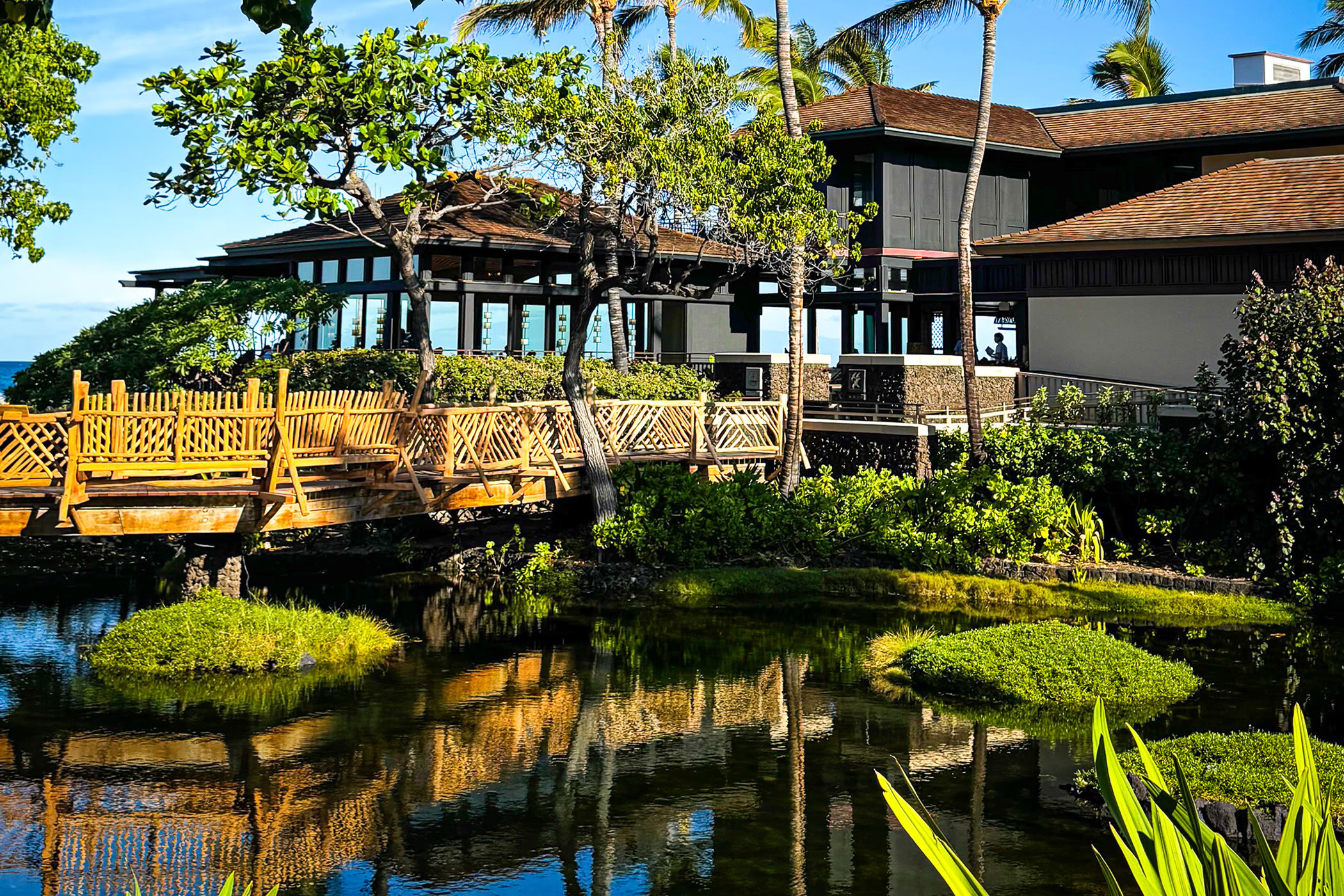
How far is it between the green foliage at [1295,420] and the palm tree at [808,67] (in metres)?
24.3

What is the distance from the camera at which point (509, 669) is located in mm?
17750

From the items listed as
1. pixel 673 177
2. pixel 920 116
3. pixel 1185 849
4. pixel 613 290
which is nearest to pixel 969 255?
pixel 673 177

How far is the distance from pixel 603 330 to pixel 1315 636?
2241 cm

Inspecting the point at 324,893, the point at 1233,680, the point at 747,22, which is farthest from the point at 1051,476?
the point at 747,22

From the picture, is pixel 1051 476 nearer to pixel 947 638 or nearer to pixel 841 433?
pixel 841 433

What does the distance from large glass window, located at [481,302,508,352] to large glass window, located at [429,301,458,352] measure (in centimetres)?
75

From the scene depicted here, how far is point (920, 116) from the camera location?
3819 centimetres

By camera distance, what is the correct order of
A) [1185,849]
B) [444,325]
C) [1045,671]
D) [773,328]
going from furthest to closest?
[773,328]
[444,325]
[1045,671]
[1185,849]

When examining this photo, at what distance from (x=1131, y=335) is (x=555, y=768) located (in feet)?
66.7

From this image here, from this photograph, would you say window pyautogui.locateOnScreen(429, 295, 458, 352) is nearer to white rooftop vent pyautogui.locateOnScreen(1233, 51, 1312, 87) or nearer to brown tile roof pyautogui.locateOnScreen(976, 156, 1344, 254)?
brown tile roof pyautogui.locateOnScreen(976, 156, 1344, 254)

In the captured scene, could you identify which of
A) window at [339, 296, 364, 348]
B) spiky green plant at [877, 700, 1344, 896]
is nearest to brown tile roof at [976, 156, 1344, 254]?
window at [339, 296, 364, 348]

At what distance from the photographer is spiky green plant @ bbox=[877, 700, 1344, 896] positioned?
322 centimetres

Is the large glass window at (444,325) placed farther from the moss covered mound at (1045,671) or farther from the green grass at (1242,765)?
the green grass at (1242,765)

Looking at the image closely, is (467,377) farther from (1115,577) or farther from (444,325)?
(1115,577)
